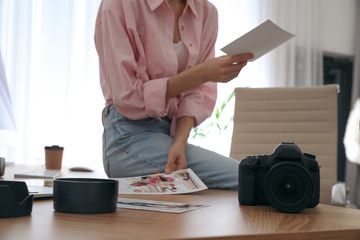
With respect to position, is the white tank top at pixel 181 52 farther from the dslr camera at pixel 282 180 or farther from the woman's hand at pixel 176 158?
the dslr camera at pixel 282 180

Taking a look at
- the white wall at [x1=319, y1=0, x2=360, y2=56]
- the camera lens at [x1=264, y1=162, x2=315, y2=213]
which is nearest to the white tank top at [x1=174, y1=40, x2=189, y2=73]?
the camera lens at [x1=264, y1=162, x2=315, y2=213]

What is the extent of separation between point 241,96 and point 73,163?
1519mm

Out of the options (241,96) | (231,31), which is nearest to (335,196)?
(241,96)

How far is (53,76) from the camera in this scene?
3121 millimetres

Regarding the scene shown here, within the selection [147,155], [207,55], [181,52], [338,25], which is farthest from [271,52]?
[147,155]

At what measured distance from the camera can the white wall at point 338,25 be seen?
4.57 m

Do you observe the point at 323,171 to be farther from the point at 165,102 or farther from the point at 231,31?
the point at 231,31

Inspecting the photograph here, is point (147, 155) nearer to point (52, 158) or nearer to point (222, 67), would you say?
point (222, 67)

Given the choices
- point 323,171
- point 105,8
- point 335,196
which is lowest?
point 335,196

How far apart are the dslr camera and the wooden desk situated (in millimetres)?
24

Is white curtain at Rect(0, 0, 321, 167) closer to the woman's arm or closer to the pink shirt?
the pink shirt

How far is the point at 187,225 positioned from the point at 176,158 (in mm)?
596

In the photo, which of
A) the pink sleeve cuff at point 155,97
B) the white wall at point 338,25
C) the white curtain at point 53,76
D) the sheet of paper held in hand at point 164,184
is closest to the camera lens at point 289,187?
the sheet of paper held in hand at point 164,184

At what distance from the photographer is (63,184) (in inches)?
23.6
